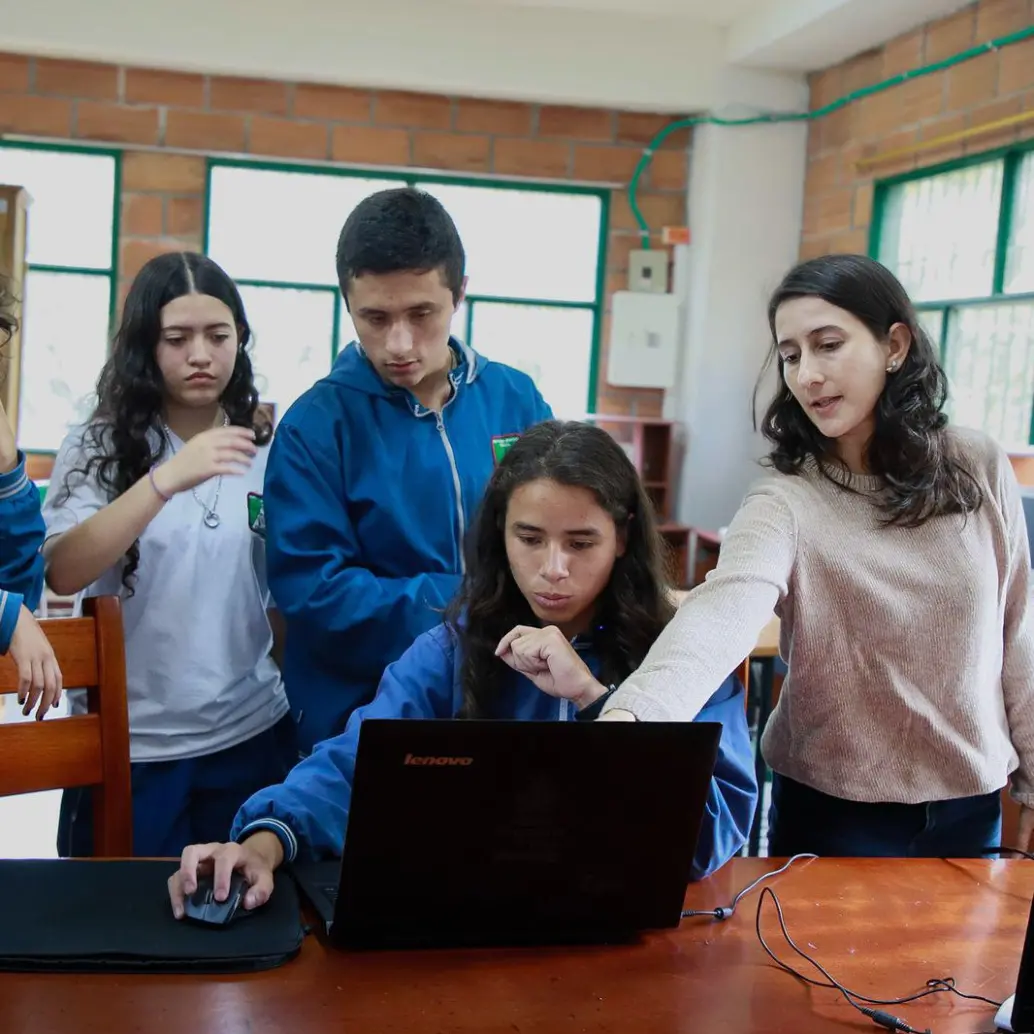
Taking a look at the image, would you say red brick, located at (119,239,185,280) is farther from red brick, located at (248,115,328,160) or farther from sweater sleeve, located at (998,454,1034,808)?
sweater sleeve, located at (998,454,1034,808)

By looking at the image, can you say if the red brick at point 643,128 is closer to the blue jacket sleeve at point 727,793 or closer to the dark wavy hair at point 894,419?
the dark wavy hair at point 894,419

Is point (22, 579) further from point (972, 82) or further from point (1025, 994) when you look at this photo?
point (972, 82)

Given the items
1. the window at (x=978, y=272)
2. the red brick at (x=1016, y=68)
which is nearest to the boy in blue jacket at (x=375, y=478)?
the window at (x=978, y=272)

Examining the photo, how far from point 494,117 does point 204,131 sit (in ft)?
4.49

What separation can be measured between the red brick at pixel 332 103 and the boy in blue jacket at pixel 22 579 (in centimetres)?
430

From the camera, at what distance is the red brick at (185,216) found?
5590 millimetres

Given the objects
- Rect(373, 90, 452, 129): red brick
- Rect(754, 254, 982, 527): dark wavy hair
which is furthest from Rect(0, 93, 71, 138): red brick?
Rect(754, 254, 982, 527): dark wavy hair

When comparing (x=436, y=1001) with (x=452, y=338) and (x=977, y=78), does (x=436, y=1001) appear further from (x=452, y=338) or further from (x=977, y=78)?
(x=977, y=78)

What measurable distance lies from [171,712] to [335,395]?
0.51 meters

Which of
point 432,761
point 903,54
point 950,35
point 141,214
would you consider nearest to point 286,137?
point 141,214

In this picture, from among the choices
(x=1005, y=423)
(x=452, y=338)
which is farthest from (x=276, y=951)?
(x=1005, y=423)

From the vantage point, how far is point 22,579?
1.50 m

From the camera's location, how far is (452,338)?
1.82 meters

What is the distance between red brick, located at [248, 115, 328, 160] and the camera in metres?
5.57
